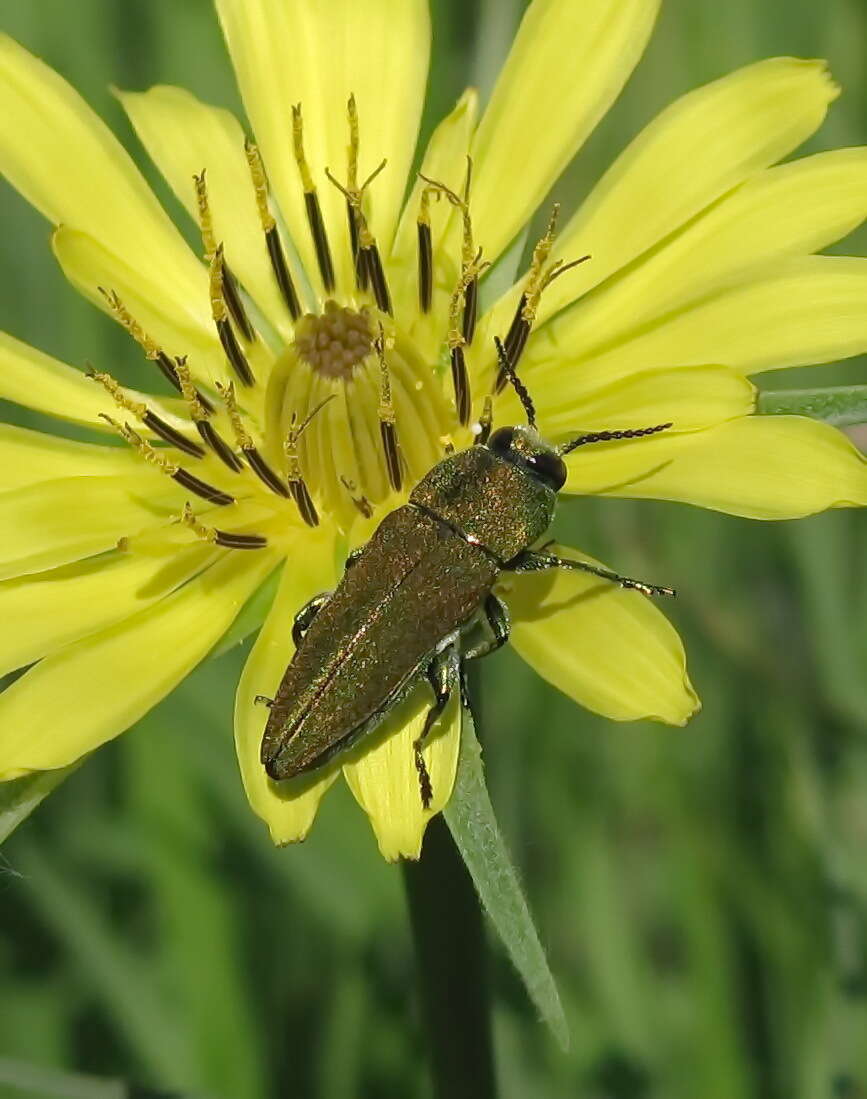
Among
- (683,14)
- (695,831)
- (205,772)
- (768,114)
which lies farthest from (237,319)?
(683,14)

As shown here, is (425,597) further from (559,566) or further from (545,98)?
(545,98)

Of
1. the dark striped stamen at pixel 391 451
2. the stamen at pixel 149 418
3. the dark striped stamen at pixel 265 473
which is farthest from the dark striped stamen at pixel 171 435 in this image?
the dark striped stamen at pixel 391 451

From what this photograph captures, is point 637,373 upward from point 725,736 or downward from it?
upward

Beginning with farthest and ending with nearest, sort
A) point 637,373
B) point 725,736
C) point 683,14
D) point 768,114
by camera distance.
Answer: point 683,14, point 725,736, point 768,114, point 637,373

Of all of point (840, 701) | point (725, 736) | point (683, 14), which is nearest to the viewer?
point (840, 701)

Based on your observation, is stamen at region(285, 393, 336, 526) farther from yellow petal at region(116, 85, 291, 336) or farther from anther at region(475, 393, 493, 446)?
yellow petal at region(116, 85, 291, 336)

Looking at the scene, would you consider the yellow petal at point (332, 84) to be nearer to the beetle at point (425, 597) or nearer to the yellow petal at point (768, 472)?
the beetle at point (425, 597)

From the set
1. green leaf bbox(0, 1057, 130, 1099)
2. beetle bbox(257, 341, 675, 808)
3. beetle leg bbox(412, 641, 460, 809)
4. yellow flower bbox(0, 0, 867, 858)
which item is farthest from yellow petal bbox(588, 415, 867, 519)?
green leaf bbox(0, 1057, 130, 1099)

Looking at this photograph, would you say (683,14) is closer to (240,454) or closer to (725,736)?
(725,736)
